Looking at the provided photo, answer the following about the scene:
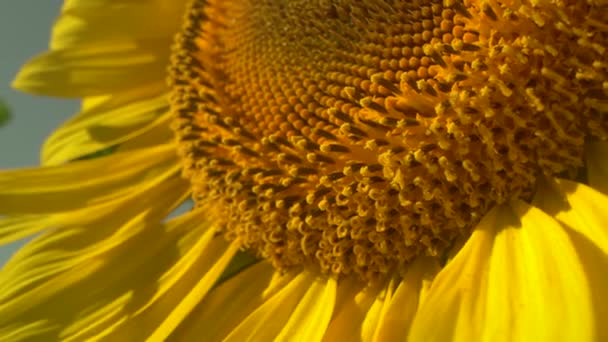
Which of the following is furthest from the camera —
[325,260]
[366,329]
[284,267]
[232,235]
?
[232,235]

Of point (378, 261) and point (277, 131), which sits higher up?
point (277, 131)

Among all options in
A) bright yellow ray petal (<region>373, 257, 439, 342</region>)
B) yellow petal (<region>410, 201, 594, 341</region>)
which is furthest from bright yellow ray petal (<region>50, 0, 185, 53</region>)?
yellow petal (<region>410, 201, 594, 341</region>)

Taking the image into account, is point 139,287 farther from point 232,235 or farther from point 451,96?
point 451,96

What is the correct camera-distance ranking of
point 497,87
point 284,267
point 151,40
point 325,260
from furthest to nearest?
1. point 151,40
2. point 284,267
3. point 325,260
4. point 497,87

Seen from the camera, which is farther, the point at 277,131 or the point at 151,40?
the point at 151,40

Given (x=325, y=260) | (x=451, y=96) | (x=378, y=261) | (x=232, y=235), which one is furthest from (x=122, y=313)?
(x=451, y=96)

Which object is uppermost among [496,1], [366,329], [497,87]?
[496,1]

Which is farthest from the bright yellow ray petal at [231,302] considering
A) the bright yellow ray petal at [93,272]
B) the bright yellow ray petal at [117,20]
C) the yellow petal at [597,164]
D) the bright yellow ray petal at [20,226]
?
the bright yellow ray petal at [117,20]
